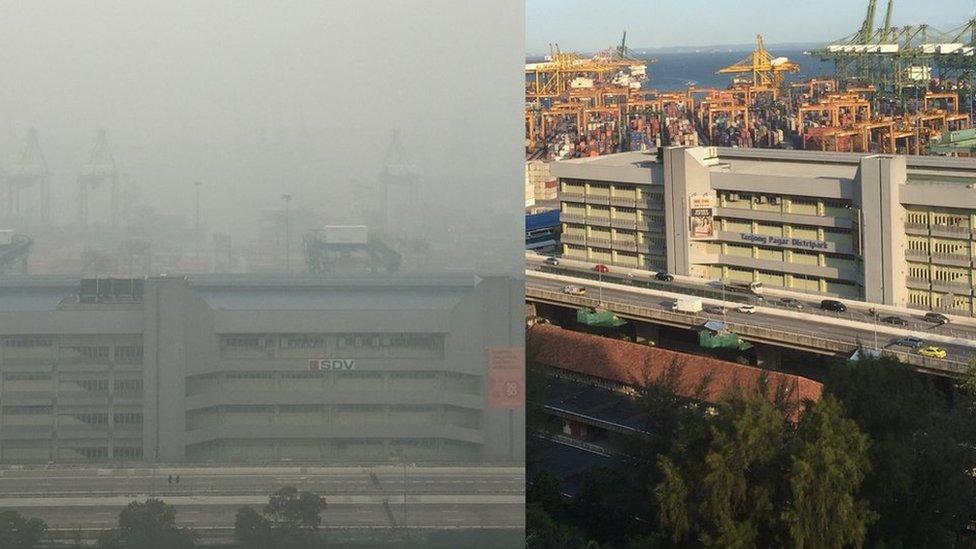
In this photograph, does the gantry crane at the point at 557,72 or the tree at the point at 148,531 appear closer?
the tree at the point at 148,531

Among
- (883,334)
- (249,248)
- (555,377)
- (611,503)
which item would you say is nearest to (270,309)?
(249,248)

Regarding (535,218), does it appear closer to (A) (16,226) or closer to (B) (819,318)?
(B) (819,318)

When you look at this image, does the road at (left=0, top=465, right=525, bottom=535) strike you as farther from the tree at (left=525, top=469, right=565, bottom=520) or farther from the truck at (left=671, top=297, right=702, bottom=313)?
the truck at (left=671, top=297, right=702, bottom=313)

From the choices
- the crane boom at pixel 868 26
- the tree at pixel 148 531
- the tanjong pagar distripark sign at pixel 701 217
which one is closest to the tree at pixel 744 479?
the tree at pixel 148 531

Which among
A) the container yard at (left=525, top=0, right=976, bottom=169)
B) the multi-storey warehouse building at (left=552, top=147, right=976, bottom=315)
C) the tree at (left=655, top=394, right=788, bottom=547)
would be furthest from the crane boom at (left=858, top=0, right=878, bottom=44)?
the tree at (left=655, top=394, right=788, bottom=547)

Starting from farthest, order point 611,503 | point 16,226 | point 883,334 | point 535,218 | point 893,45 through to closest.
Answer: point 893,45 → point 535,218 → point 883,334 → point 611,503 → point 16,226

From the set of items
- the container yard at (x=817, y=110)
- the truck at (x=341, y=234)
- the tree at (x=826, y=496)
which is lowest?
the tree at (x=826, y=496)

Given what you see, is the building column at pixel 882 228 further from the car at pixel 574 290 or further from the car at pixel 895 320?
the car at pixel 574 290
